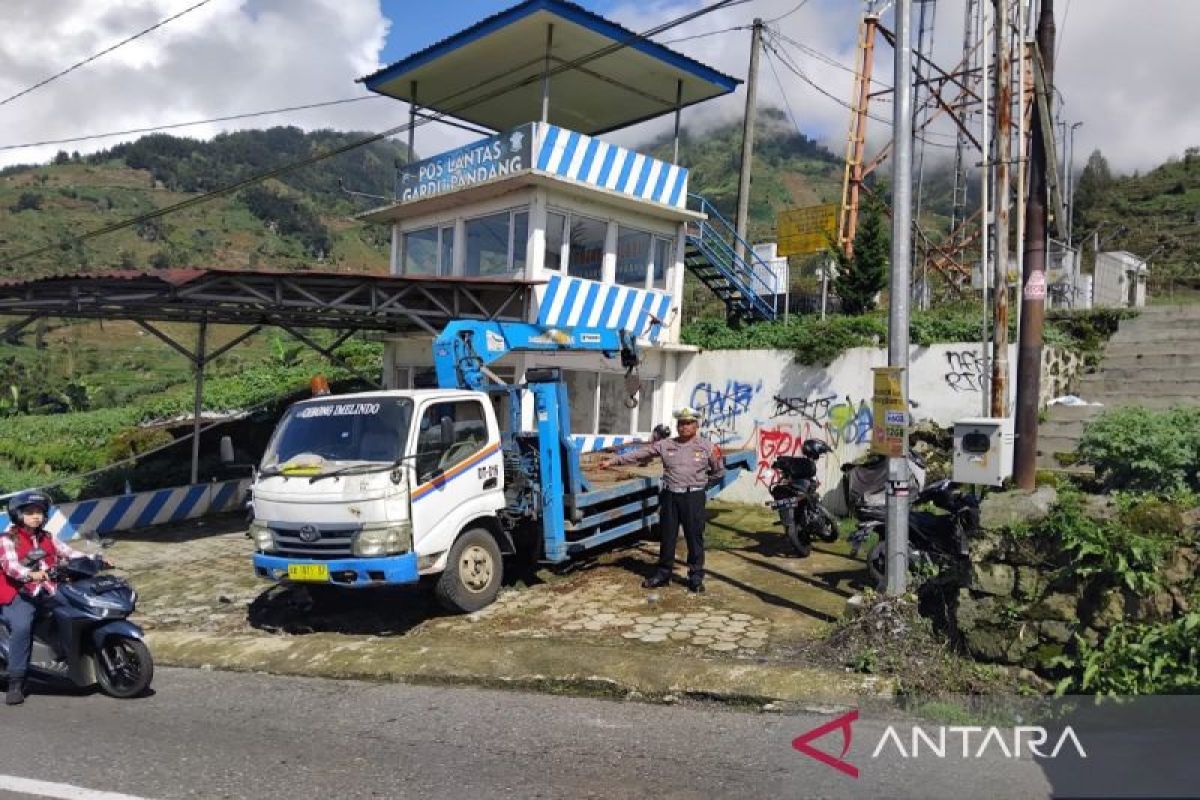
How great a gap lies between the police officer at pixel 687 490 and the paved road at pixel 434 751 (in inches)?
113

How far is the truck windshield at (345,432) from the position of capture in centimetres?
770

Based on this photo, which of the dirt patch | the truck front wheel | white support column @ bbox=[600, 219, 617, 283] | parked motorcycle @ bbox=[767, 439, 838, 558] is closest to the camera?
the dirt patch

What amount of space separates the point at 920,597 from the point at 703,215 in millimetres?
10985

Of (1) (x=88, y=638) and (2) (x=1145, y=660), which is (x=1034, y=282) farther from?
(1) (x=88, y=638)

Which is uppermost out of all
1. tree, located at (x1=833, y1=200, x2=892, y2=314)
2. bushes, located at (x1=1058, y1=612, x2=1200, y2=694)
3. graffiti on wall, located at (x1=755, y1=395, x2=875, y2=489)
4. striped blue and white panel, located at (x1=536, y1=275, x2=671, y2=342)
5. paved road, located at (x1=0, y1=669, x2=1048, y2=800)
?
tree, located at (x1=833, y1=200, x2=892, y2=314)

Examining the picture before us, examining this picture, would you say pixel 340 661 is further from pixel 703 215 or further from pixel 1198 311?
pixel 1198 311

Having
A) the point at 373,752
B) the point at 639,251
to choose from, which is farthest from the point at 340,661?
the point at 639,251

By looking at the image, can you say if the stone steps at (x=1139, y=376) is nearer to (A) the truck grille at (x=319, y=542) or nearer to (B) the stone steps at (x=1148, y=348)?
(B) the stone steps at (x=1148, y=348)

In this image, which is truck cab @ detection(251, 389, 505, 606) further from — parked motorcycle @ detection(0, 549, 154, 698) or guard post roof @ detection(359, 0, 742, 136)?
guard post roof @ detection(359, 0, 742, 136)

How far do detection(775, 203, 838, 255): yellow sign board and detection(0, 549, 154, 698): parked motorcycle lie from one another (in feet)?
39.8

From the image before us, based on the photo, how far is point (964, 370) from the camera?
39.9ft

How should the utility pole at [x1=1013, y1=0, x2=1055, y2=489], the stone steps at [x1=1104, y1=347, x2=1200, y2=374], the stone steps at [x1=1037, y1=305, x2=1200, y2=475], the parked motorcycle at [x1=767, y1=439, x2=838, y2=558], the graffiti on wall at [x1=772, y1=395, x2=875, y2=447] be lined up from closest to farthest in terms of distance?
1. the utility pole at [x1=1013, y1=0, x2=1055, y2=489]
2. the parked motorcycle at [x1=767, y1=439, x2=838, y2=558]
3. the stone steps at [x1=1037, y1=305, x2=1200, y2=475]
4. the stone steps at [x1=1104, y1=347, x2=1200, y2=374]
5. the graffiti on wall at [x1=772, y1=395, x2=875, y2=447]

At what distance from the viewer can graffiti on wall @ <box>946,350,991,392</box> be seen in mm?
12023

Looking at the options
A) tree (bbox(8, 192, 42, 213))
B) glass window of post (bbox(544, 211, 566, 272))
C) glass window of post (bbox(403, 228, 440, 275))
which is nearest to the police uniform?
glass window of post (bbox(544, 211, 566, 272))
